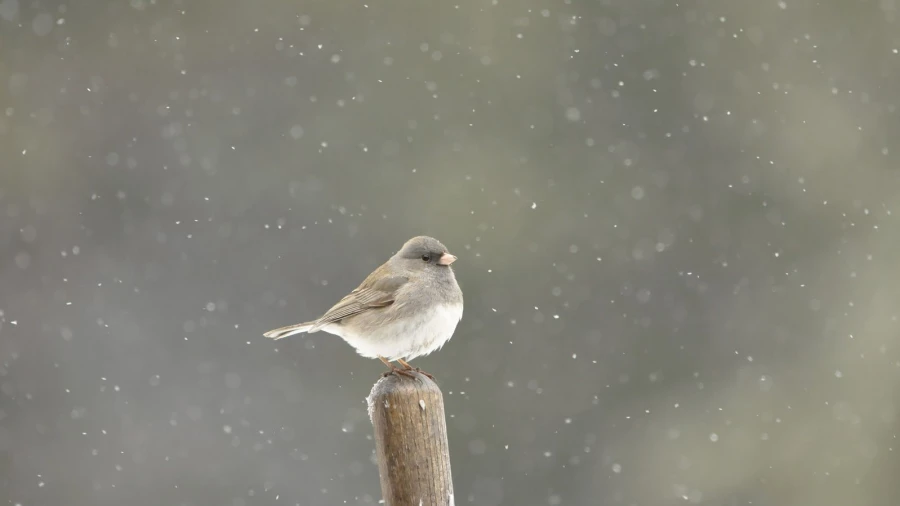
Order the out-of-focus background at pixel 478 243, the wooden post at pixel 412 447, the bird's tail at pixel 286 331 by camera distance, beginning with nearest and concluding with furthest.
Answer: the wooden post at pixel 412 447, the bird's tail at pixel 286 331, the out-of-focus background at pixel 478 243

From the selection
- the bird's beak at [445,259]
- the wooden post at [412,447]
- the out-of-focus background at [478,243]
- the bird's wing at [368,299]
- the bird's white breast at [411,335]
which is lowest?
the wooden post at [412,447]

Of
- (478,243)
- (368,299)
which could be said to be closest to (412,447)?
(368,299)

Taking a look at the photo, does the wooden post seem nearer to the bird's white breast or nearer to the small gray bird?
the small gray bird

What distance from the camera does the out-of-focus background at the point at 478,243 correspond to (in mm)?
9227

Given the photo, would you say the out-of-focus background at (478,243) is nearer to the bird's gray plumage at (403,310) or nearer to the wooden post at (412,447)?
the bird's gray plumage at (403,310)

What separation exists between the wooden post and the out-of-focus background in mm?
6836

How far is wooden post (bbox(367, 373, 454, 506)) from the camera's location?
2084 mm

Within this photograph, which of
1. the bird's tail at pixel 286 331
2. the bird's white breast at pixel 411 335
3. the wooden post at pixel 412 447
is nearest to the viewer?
the wooden post at pixel 412 447

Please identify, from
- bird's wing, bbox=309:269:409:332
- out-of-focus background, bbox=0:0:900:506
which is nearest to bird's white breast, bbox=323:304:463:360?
bird's wing, bbox=309:269:409:332

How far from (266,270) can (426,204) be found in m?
1.67

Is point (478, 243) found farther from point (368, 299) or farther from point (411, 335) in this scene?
point (411, 335)

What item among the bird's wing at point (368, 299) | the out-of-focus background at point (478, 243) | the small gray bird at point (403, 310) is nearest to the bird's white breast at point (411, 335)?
the small gray bird at point (403, 310)

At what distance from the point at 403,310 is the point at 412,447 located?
3.77ft

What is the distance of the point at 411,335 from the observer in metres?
3.18
